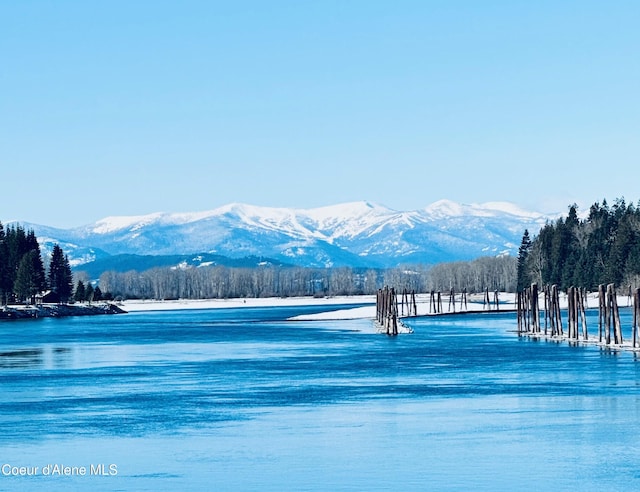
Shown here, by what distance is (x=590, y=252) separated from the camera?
152500mm

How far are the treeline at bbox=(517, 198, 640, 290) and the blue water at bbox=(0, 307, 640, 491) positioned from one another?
7737 centimetres

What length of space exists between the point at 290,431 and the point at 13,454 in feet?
24.5

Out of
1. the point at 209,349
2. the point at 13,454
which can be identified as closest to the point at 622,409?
the point at 13,454

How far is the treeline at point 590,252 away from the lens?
141625 millimetres

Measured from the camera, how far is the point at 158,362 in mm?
61312

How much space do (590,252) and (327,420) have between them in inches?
4764

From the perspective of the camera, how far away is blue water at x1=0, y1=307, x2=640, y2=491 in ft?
89.8

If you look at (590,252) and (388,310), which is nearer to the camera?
(388,310)

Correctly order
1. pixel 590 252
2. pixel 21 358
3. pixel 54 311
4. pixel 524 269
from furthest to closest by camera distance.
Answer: pixel 524 269, pixel 54 311, pixel 590 252, pixel 21 358

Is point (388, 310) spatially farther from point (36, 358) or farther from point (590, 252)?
point (590, 252)

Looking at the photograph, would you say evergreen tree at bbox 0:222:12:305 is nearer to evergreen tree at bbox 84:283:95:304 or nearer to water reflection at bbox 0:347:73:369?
evergreen tree at bbox 84:283:95:304

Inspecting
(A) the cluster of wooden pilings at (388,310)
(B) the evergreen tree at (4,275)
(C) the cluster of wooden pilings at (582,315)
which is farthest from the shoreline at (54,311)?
(C) the cluster of wooden pilings at (582,315)

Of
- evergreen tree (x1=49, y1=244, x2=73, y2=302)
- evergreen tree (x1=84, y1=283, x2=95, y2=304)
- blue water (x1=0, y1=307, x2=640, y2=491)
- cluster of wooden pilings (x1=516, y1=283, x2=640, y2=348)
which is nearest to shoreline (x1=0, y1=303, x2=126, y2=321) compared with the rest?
evergreen tree (x1=49, y1=244, x2=73, y2=302)

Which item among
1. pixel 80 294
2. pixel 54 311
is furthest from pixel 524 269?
pixel 80 294
